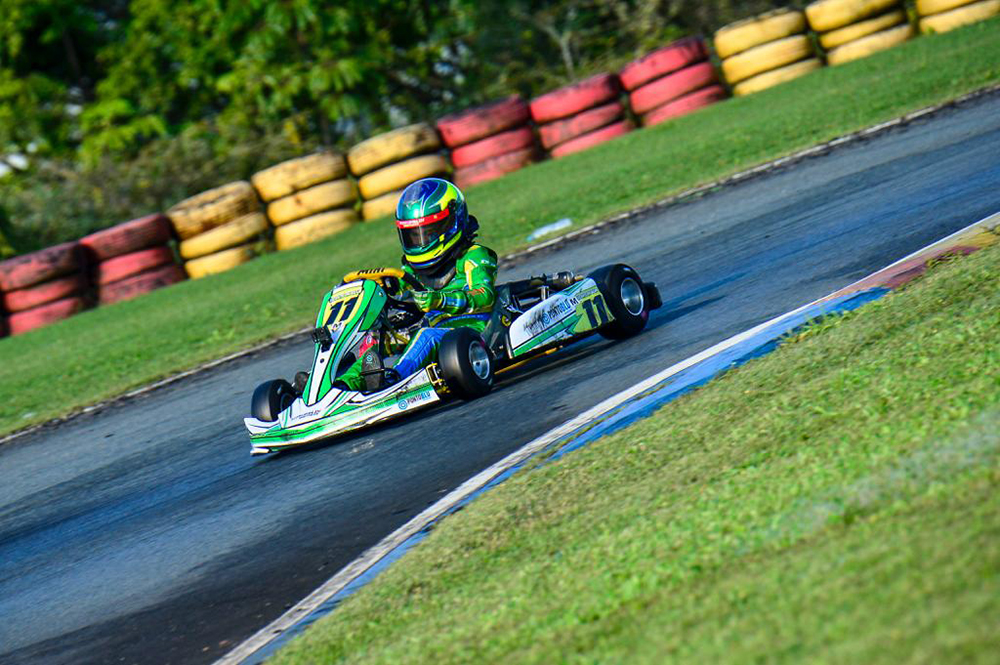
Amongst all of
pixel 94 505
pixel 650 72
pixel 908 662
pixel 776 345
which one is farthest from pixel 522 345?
pixel 650 72

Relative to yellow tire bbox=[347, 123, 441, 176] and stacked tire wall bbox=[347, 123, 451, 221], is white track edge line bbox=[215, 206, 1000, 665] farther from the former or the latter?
yellow tire bbox=[347, 123, 441, 176]

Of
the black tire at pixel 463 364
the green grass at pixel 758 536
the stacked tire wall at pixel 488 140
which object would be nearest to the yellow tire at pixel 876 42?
the stacked tire wall at pixel 488 140

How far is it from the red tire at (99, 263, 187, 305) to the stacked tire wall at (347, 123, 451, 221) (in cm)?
252

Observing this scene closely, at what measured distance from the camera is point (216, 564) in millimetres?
4902

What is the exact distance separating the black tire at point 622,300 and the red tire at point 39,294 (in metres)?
9.78

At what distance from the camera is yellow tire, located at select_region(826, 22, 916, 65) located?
54.6 feet

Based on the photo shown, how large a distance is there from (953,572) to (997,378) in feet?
4.09

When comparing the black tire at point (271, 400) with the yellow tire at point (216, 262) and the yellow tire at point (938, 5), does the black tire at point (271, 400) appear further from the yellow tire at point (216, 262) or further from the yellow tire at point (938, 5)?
the yellow tire at point (938, 5)

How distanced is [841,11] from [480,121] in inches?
189

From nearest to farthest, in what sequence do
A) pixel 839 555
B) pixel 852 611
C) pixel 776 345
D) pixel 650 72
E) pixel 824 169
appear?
pixel 852 611, pixel 839 555, pixel 776 345, pixel 824 169, pixel 650 72

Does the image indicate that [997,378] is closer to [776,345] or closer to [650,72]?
[776,345]

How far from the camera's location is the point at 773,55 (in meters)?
16.8

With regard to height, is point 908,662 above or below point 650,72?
below

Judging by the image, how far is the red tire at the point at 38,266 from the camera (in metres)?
15.0
